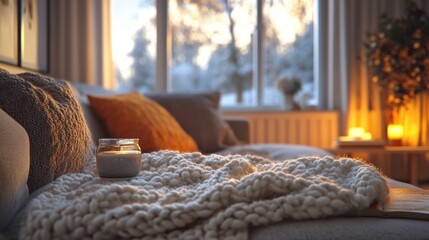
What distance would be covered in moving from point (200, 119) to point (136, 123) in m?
0.59

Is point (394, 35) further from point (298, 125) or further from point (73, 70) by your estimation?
point (73, 70)

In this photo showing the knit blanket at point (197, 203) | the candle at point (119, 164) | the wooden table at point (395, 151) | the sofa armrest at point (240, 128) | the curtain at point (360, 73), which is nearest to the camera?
the knit blanket at point (197, 203)

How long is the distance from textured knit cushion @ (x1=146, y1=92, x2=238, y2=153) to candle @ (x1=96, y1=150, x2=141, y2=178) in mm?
1635

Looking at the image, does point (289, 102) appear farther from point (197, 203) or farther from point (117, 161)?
point (197, 203)

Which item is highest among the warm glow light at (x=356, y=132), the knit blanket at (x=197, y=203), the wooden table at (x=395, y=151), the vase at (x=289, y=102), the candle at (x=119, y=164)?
the vase at (x=289, y=102)

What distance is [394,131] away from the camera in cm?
392

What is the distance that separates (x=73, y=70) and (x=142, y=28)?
29.4 inches

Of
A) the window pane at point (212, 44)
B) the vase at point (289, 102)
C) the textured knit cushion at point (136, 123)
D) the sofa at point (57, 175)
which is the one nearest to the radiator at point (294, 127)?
the vase at point (289, 102)

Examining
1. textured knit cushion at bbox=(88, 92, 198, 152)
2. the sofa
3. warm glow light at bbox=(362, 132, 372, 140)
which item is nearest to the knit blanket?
the sofa

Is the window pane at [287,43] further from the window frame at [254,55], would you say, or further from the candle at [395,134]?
the candle at [395,134]

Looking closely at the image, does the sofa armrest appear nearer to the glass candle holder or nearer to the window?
the window

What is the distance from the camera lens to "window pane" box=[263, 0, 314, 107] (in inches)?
173

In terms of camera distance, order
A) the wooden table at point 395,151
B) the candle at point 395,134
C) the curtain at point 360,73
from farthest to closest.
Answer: the curtain at point 360,73
the candle at point 395,134
the wooden table at point 395,151

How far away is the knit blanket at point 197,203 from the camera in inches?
33.7
